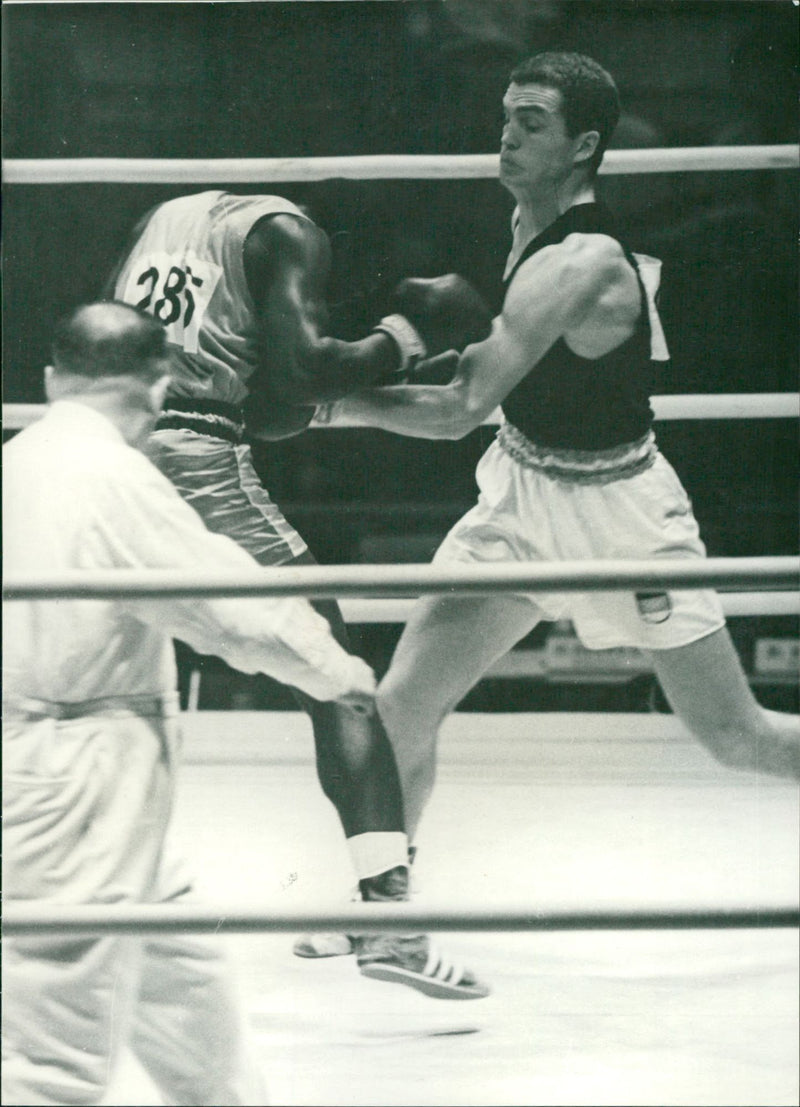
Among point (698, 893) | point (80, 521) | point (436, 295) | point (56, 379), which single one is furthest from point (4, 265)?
point (698, 893)

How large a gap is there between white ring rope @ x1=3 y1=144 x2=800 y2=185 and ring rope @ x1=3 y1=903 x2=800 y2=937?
1.01 m

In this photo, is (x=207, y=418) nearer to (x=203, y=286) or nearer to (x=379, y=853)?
(x=203, y=286)

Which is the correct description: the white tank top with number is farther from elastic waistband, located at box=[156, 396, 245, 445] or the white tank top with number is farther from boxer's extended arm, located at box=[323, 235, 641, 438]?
boxer's extended arm, located at box=[323, 235, 641, 438]

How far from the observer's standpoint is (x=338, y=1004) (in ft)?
5.45

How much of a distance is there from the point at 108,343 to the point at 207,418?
0.17m

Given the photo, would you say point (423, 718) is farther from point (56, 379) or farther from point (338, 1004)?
point (56, 379)

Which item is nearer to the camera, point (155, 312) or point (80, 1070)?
point (80, 1070)

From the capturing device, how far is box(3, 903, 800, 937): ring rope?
1404mm

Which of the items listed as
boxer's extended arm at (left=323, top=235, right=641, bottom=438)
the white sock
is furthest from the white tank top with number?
the white sock

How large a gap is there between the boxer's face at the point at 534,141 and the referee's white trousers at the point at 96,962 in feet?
3.06

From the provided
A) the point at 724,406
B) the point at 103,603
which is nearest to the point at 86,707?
the point at 103,603

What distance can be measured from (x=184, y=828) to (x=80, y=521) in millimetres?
450

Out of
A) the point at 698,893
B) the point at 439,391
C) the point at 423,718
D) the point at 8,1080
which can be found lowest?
the point at 8,1080

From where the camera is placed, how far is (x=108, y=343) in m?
1.71
